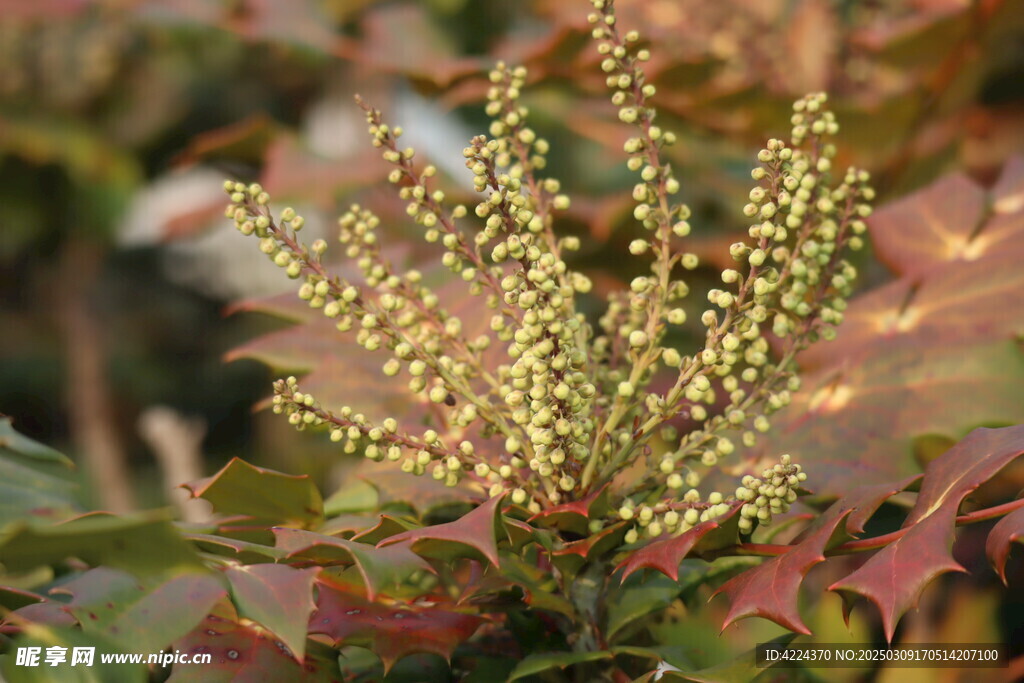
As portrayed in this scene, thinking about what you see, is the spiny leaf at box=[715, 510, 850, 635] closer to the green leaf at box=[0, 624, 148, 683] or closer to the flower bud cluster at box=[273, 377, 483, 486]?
the flower bud cluster at box=[273, 377, 483, 486]

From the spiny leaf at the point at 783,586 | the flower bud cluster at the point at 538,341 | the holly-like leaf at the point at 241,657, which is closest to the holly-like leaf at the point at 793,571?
the spiny leaf at the point at 783,586

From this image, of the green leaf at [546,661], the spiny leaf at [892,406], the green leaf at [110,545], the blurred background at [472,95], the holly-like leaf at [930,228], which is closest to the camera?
the green leaf at [110,545]

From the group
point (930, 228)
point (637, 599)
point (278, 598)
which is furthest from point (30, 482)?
point (930, 228)

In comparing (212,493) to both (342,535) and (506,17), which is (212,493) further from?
(506,17)

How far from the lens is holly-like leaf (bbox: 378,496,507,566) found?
42cm

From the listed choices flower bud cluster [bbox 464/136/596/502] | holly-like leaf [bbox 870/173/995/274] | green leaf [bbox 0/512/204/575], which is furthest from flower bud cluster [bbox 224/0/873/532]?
holly-like leaf [bbox 870/173/995/274]

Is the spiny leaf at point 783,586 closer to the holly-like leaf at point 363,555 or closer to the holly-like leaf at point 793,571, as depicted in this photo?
the holly-like leaf at point 793,571

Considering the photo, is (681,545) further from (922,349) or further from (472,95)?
(472,95)

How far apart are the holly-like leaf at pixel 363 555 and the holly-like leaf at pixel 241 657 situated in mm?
59

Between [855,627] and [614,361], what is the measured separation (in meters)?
0.39

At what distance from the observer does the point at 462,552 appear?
0.46 meters

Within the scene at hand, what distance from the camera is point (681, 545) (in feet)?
1.53

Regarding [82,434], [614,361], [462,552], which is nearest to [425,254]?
[614,361]

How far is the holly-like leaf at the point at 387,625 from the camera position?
19.4 inches
